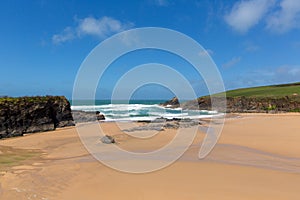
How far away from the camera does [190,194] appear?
213 inches

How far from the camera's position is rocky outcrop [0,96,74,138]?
1600cm

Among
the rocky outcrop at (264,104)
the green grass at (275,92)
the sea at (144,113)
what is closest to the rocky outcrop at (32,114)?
the sea at (144,113)

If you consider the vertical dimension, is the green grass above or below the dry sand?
above

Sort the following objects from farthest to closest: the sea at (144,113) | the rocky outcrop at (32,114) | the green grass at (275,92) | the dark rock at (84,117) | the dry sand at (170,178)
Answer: the green grass at (275,92) → the sea at (144,113) → the dark rock at (84,117) → the rocky outcrop at (32,114) → the dry sand at (170,178)

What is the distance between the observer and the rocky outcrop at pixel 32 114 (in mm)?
16000

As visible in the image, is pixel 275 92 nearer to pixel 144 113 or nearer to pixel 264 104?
pixel 264 104

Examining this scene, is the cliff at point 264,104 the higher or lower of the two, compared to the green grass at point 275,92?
lower

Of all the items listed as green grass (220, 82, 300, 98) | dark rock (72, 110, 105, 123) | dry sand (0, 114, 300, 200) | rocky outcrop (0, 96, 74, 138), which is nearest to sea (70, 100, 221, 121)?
dark rock (72, 110, 105, 123)

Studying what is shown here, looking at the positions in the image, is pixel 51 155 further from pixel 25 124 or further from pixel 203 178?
pixel 25 124

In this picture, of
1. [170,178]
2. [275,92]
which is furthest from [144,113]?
[170,178]

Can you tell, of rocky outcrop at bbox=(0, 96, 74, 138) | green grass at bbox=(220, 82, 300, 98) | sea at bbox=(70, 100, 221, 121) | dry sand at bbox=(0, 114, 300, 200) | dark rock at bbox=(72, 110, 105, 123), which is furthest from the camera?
green grass at bbox=(220, 82, 300, 98)

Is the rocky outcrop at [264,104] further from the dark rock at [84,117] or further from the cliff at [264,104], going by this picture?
the dark rock at [84,117]

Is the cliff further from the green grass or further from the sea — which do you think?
the sea

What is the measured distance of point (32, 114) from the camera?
17625mm
